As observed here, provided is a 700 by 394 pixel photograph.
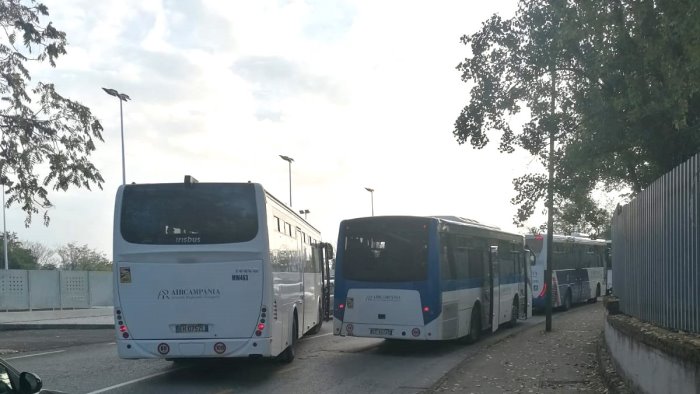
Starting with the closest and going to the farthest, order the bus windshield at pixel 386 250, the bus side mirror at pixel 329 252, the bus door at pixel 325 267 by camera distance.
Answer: the bus windshield at pixel 386 250, the bus door at pixel 325 267, the bus side mirror at pixel 329 252

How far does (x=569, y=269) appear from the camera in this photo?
113ft

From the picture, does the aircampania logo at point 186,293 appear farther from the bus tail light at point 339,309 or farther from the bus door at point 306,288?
the bus tail light at point 339,309

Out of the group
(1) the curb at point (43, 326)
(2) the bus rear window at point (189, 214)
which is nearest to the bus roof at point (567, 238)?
(1) the curb at point (43, 326)

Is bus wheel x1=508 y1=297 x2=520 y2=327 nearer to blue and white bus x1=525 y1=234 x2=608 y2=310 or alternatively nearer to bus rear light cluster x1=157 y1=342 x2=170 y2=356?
blue and white bus x1=525 y1=234 x2=608 y2=310

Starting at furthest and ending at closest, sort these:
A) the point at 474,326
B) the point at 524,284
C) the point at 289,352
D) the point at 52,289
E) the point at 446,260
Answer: the point at 52,289, the point at 524,284, the point at 474,326, the point at 446,260, the point at 289,352

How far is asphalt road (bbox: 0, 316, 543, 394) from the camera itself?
11984mm

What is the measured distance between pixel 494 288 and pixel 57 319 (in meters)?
19.2

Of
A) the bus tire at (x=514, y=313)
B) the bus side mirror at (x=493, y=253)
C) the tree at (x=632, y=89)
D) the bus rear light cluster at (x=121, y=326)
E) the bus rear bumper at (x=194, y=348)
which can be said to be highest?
the tree at (x=632, y=89)

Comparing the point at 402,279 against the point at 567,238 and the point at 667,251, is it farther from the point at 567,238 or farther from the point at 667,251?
the point at 567,238

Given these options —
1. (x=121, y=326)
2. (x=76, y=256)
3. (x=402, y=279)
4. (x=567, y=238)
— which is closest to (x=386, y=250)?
(x=402, y=279)

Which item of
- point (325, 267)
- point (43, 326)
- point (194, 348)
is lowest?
point (43, 326)

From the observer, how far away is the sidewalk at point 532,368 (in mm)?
11953

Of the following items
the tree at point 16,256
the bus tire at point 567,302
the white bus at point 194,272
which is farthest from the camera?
the tree at point 16,256

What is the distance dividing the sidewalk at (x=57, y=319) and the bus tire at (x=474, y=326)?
44.4 ft
